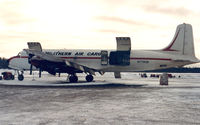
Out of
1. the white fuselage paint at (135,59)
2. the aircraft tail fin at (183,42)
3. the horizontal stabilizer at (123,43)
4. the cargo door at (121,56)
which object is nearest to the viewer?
the horizontal stabilizer at (123,43)

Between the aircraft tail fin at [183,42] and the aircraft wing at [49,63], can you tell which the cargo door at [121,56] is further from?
the aircraft tail fin at [183,42]

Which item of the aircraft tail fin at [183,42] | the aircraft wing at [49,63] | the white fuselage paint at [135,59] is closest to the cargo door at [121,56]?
the white fuselage paint at [135,59]

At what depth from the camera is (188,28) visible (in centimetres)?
3409

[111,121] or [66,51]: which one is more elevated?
[66,51]

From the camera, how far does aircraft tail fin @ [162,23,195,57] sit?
33688mm

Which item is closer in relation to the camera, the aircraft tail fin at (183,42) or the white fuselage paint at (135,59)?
the white fuselage paint at (135,59)

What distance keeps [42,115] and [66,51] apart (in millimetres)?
26640

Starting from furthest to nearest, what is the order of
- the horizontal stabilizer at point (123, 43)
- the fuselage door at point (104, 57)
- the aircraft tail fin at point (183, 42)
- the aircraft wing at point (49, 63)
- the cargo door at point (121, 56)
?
the fuselage door at point (104, 57)
the aircraft tail fin at point (183, 42)
the cargo door at point (121, 56)
the horizontal stabilizer at point (123, 43)
the aircraft wing at point (49, 63)

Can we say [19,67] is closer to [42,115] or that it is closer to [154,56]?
[154,56]

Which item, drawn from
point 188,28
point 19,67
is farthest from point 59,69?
point 188,28

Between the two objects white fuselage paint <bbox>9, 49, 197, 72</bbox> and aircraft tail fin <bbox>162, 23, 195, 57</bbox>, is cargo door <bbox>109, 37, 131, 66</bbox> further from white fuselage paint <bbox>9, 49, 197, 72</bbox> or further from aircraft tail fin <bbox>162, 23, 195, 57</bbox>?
aircraft tail fin <bbox>162, 23, 195, 57</bbox>

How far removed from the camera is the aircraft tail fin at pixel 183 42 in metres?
33.7

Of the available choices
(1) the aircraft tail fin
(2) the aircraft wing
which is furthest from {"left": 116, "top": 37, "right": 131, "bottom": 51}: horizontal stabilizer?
(1) the aircraft tail fin

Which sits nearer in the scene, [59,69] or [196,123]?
[196,123]
